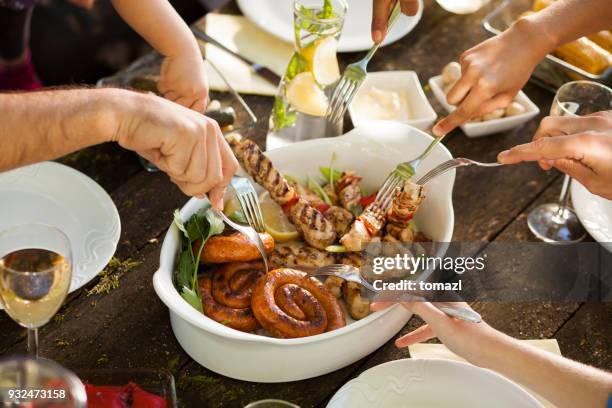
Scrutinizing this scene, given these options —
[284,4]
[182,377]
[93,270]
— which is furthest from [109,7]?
[182,377]

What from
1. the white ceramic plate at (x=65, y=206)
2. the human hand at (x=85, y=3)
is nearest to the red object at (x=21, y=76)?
the human hand at (x=85, y=3)

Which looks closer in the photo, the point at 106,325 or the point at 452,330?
the point at 452,330

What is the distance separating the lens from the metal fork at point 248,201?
1.79 m

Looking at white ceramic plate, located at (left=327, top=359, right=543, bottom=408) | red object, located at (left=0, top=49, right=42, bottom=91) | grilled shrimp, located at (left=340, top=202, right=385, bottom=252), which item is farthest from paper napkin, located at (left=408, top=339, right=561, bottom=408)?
red object, located at (left=0, top=49, right=42, bottom=91)

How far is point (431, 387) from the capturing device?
1589 mm

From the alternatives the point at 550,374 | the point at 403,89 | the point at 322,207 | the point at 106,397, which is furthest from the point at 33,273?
the point at 403,89

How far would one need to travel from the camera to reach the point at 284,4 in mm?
2682

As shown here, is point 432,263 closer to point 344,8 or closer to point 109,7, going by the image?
point 344,8

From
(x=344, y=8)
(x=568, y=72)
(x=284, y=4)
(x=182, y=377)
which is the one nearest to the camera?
(x=182, y=377)

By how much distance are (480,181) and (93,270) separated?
1.12 meters

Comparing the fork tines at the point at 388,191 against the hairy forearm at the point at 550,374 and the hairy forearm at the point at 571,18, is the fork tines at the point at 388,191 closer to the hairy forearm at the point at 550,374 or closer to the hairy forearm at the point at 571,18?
the hairy forearm at the point at 550,374

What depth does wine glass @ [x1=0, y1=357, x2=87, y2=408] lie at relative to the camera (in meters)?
1.18

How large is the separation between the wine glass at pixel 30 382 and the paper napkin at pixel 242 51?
1.28 meters

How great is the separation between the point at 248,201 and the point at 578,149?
744mm
